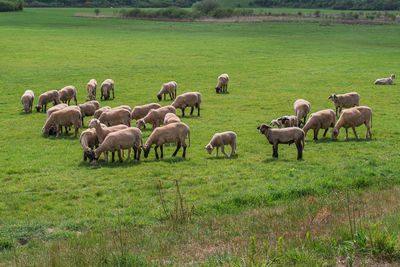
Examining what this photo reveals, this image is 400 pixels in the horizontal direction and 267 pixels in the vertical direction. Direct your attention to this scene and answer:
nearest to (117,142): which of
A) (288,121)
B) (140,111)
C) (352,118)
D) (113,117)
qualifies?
(113,117)

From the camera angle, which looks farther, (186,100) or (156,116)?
(186,100)

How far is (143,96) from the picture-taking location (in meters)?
31.6

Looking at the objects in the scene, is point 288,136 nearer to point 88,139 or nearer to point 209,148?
point 209,148

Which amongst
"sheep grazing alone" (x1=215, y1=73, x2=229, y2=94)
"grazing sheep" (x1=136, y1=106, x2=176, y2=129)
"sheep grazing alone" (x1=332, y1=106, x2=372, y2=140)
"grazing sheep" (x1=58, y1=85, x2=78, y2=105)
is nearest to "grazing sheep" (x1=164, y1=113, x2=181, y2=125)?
"grazing sheep" (x1=136, y1=106, x2=176, y2=129)

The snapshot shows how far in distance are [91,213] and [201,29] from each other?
88731 millimetres

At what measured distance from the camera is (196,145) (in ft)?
62.4

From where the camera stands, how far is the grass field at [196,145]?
39.9 feet

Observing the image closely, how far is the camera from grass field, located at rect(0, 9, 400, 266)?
39.9ft

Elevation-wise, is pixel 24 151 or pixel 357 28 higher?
pixel 357 28

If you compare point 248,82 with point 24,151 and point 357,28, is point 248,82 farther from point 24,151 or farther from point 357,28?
point 357,28

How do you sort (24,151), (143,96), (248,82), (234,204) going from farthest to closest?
(248,82), (143,96), (24,151), (234,204)

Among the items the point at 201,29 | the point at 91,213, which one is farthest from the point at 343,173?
Result: the point at 201,29

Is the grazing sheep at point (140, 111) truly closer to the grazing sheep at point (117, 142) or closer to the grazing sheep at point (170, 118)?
the grazing sheep at point (170, 118)

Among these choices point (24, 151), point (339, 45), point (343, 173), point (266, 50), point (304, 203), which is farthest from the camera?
point (339, 45)
